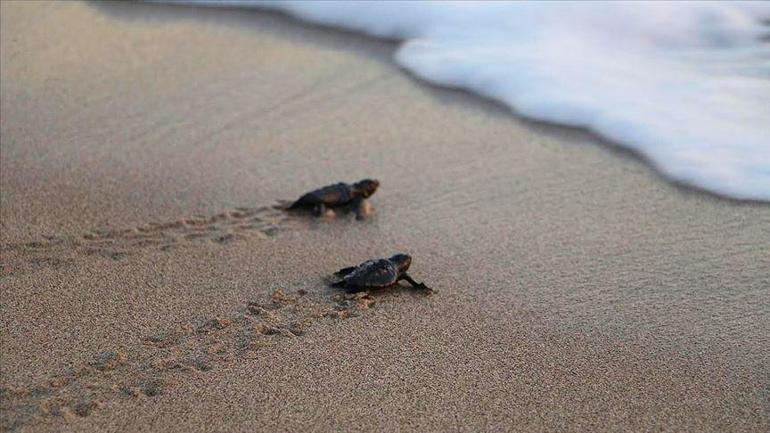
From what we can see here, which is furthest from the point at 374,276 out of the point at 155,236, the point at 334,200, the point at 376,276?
the point at 155,236

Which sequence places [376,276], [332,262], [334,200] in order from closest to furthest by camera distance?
[376,276] < [332,262] < [334,200]

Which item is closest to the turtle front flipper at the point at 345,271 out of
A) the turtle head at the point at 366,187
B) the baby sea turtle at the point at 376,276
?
the baby sea turtle at the point at 376,276

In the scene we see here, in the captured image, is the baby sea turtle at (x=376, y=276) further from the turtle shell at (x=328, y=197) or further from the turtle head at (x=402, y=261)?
the turtle shell at (x=328, y=197)

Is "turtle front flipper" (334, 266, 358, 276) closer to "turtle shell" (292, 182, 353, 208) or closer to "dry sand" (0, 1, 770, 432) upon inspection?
"dry sand" (0, 1, 770, 432)

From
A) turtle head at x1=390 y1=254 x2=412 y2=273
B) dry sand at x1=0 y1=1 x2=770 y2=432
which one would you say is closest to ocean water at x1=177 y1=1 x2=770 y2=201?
dry sand at x1=0 y1=1 x2=770 y2=432

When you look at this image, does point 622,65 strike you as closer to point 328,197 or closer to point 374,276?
point 328,197

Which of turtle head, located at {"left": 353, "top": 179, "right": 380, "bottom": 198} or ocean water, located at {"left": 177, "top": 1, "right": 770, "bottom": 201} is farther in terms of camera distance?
ocean water, located at {"left": 177, "top": 1, "right": 770, "bottom": 201}
